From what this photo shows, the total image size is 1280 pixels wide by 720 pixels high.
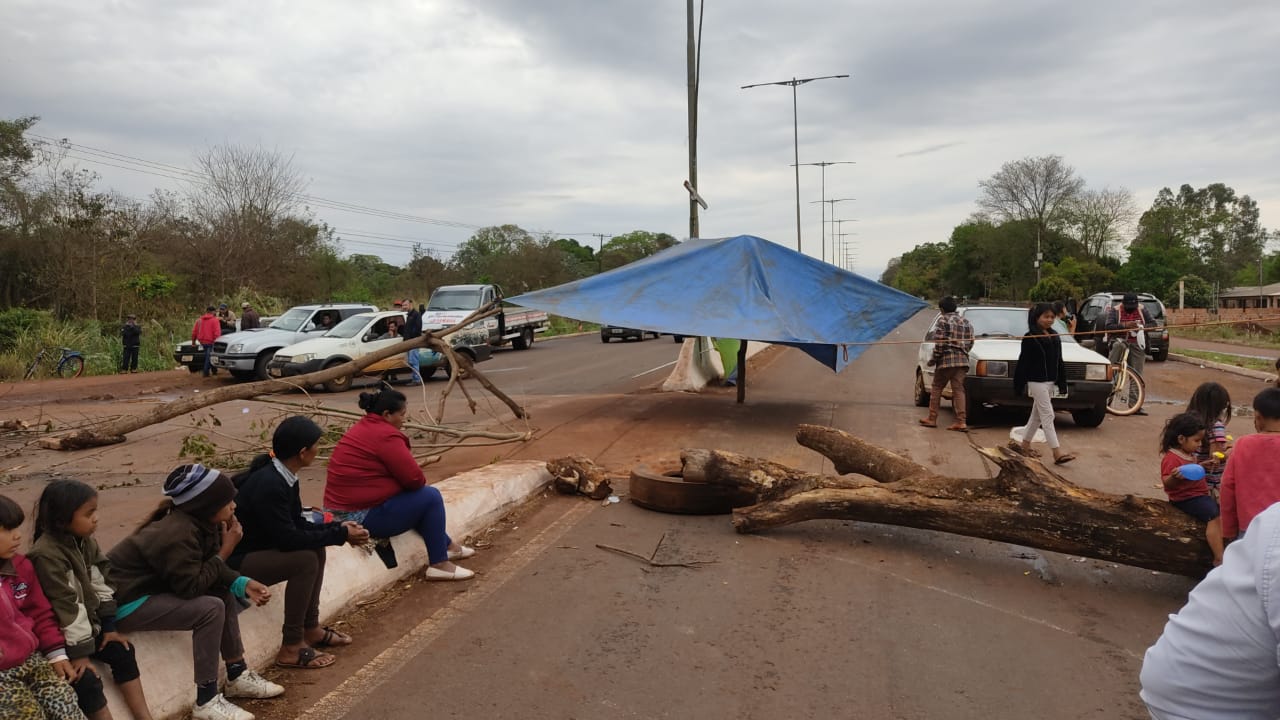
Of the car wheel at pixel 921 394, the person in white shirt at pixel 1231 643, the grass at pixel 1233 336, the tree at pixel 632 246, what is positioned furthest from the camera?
the tree at pixel 632 246

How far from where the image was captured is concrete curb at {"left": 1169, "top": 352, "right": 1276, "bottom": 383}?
51.1 feet

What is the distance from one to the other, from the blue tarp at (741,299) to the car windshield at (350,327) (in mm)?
8061

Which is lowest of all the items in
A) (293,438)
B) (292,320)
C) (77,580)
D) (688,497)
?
(688,497)

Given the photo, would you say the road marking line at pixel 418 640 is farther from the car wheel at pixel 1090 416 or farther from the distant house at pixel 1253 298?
the distant house at pixel 1253 298

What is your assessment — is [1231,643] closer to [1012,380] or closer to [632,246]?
[1012,380]

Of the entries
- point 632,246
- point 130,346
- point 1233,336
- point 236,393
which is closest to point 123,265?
point 130,346

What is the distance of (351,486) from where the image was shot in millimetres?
4957

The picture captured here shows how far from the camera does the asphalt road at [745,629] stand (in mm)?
3576

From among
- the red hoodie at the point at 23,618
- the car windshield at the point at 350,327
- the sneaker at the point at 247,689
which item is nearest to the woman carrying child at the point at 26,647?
the red hoodie at the point at 23,618

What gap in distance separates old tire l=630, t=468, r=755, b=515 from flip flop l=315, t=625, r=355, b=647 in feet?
9.75

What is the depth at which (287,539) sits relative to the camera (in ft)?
12.9

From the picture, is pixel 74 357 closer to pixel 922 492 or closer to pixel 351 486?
pixel 351 486

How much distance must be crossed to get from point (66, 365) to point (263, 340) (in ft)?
19.9

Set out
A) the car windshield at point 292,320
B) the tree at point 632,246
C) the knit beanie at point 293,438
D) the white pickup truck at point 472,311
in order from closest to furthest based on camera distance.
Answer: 1. the knit beanie at point 293,438
2. the car windshield at point 292,320
3. the white pickup truck at point 472,311
4. the tree at point 632,246
